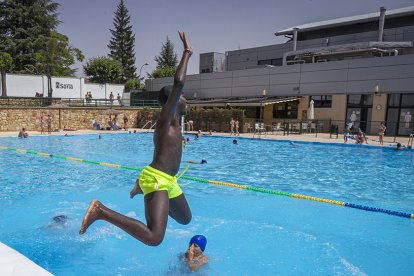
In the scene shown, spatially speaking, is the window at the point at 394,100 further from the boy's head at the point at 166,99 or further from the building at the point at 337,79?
the boy's head at the point at 166,99

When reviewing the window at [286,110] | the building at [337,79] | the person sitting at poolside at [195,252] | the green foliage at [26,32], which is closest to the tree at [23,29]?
the green foliage at [26,32]

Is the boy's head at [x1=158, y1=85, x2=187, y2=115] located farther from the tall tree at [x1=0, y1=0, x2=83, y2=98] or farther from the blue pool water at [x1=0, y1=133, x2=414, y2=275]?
the tall tree at [x1=0, y1=0, x2=83, y2=98]

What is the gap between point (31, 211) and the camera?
24.3 ft

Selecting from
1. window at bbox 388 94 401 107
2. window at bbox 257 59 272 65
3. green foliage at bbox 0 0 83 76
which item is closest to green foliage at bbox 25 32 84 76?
green foliage at bbox 0 0 83 76

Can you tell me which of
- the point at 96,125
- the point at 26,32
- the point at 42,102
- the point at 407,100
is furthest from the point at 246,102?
the point at 26,32

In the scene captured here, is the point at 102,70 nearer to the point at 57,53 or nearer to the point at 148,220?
the point at 57,53

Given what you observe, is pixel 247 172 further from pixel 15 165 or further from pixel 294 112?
pixel 294 112

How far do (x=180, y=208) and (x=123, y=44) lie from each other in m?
65.8

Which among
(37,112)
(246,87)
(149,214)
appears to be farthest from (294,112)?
(149,214)

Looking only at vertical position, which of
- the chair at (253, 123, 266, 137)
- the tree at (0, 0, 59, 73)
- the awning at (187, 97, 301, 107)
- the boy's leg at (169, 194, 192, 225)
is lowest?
the chair at (253, 123, 266, 137)

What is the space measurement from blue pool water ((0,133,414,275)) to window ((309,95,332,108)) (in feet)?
48.5

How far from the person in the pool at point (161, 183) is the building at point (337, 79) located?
24.0 metres

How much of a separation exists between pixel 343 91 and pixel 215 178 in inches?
788

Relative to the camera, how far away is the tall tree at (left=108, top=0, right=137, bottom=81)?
63.8m
